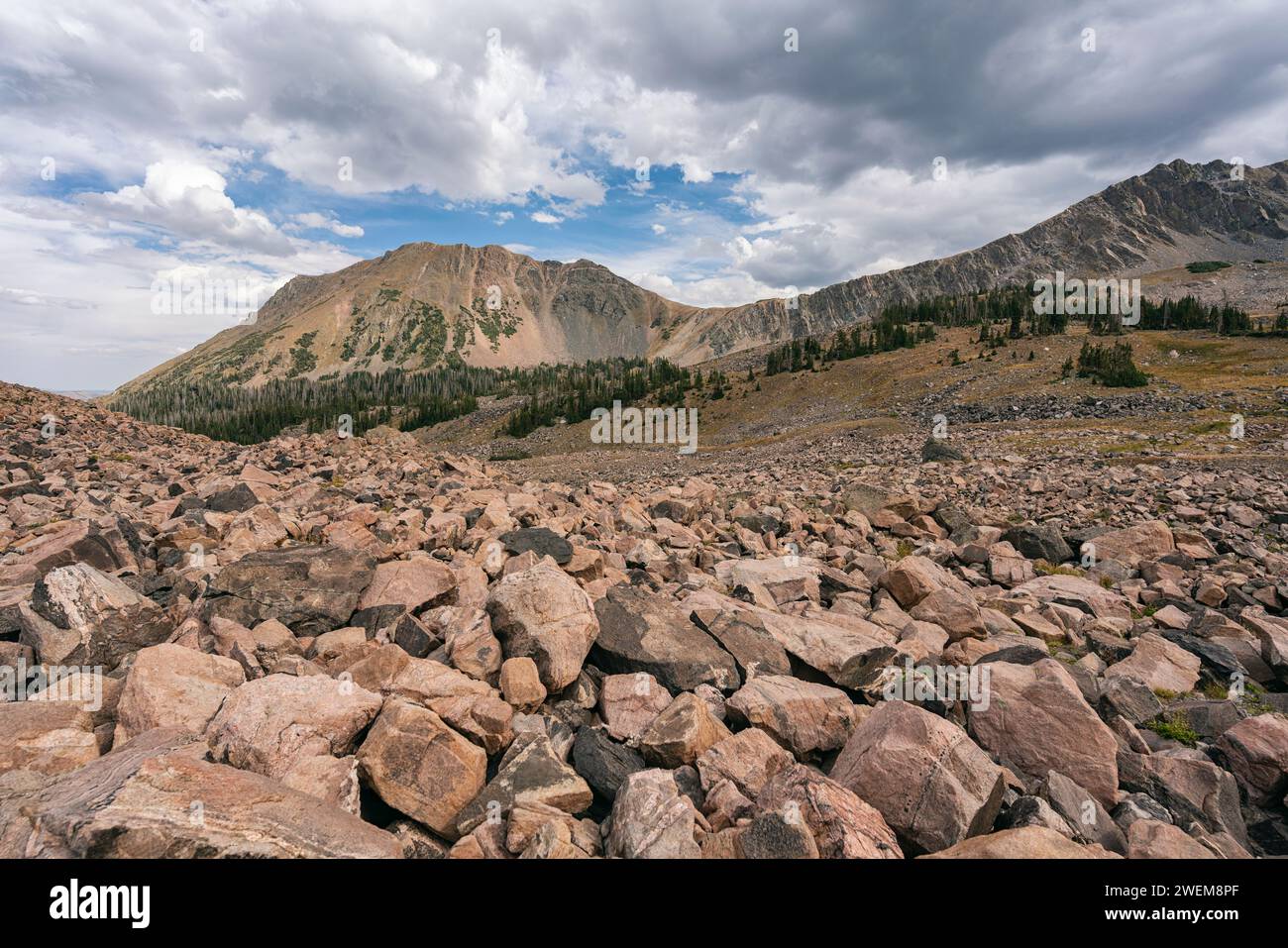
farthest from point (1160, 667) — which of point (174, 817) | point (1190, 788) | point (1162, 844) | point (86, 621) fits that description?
point (86, 621)

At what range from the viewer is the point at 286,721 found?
4820mm

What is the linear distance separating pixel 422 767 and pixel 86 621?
515 cm

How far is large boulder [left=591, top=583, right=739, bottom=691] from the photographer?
6609mm

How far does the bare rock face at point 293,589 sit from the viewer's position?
7.21 metres

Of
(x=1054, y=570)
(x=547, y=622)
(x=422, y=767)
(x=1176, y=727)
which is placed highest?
(x=547, y=622)

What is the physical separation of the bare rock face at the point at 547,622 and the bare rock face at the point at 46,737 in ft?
12.2

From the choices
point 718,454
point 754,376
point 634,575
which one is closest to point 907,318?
point 754,376

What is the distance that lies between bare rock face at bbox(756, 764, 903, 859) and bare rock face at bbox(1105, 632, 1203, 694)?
18.7ft

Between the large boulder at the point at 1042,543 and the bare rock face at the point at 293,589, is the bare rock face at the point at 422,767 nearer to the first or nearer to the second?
the bare rock face at the point at 293,589

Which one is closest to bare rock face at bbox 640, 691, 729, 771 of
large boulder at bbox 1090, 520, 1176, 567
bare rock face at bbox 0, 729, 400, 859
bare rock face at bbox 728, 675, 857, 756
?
bare rock face at bbox 728, 675, 857, 756

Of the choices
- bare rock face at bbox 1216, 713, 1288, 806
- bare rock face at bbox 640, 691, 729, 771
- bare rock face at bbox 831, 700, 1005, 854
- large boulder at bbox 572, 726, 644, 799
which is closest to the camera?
bare rock face at bbox 831, 700, 1005, 854

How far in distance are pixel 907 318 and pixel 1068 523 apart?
491 feet

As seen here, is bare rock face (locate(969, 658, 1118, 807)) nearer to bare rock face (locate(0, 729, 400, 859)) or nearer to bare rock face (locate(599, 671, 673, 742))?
bare rock face (locate(599, 671, 673, 742))

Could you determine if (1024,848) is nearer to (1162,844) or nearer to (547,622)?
(1162,844)
